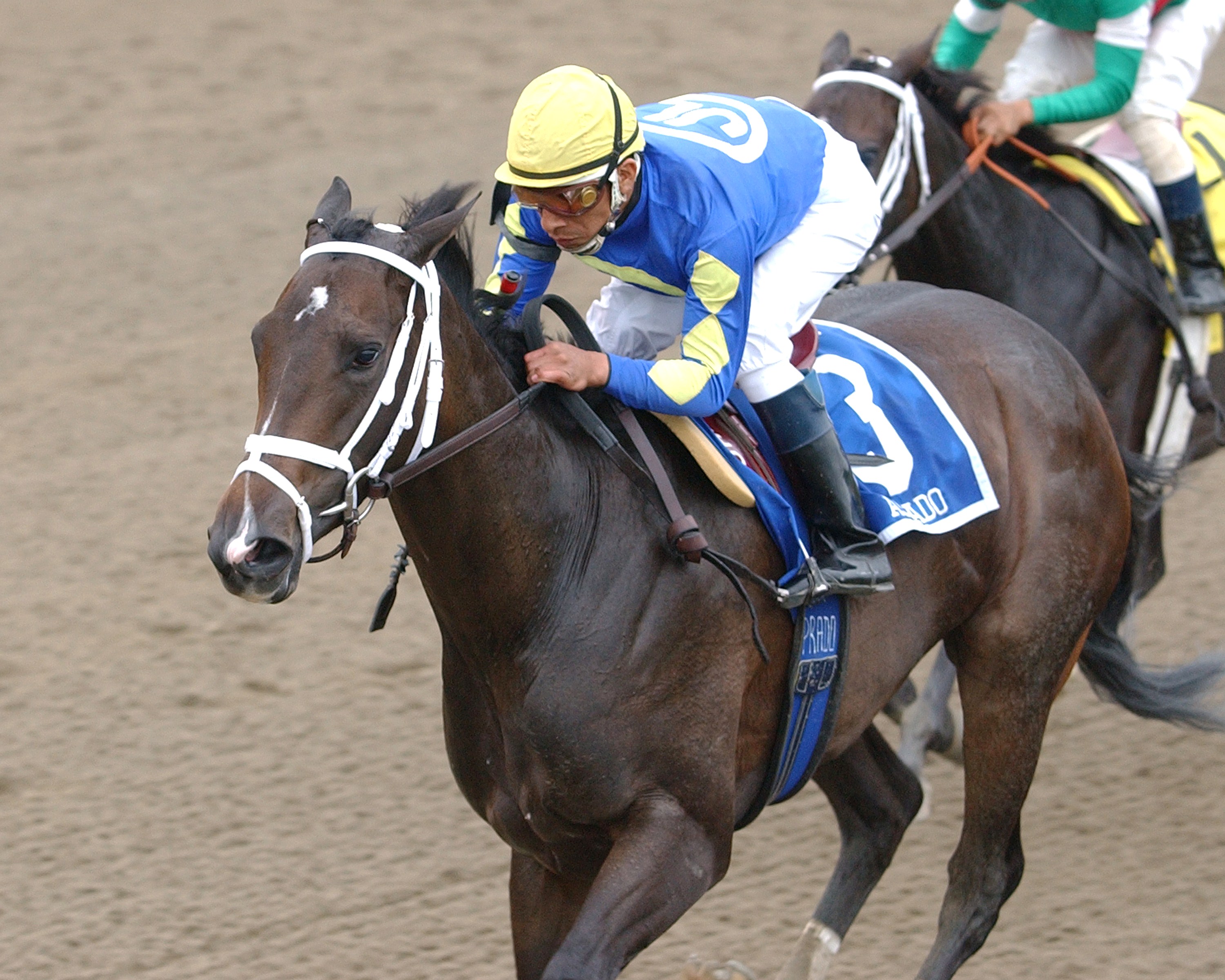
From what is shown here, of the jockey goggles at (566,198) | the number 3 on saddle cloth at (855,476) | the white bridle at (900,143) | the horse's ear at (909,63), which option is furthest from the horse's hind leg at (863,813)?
the horse's ear at (909,63)

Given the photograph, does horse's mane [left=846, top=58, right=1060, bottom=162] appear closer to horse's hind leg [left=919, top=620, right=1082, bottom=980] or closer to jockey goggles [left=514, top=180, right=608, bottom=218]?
horse's hind leg [left=919, top=620, right=1082, bottom=980]

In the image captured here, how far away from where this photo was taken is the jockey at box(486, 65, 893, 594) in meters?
3.01

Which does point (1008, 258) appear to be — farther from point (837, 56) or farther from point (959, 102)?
point (837, 56)

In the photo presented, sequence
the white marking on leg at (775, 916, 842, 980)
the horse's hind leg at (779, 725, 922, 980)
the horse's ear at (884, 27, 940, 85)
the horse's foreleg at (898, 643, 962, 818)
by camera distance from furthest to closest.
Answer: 1. the horse's ear at (884, 27, 940, 85)
2. the horse's foreleg at (898, 643, 962, 818)
3. the horse's hind leg at (779, 725, 922, 980)
4. the white marking on leg at (775, 916, 842, 980)

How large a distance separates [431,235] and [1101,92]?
3060 millimetres

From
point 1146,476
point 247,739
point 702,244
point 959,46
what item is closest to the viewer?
point 702,244

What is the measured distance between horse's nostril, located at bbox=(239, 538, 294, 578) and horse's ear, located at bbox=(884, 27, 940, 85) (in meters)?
3.11

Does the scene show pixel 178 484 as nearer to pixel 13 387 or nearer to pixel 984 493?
pixel 13 387

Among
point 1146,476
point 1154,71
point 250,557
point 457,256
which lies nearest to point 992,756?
point 1146,476

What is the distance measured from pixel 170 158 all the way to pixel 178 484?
4222mm

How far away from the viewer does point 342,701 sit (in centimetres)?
536

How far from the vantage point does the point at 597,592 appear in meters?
3.13

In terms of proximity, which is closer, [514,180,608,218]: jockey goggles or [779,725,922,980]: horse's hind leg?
[514,180,608,218]: jockey goggles

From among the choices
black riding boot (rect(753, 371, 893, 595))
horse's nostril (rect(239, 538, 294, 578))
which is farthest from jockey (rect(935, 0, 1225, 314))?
horse's nostril (rect(239, 538, 294, 578))
